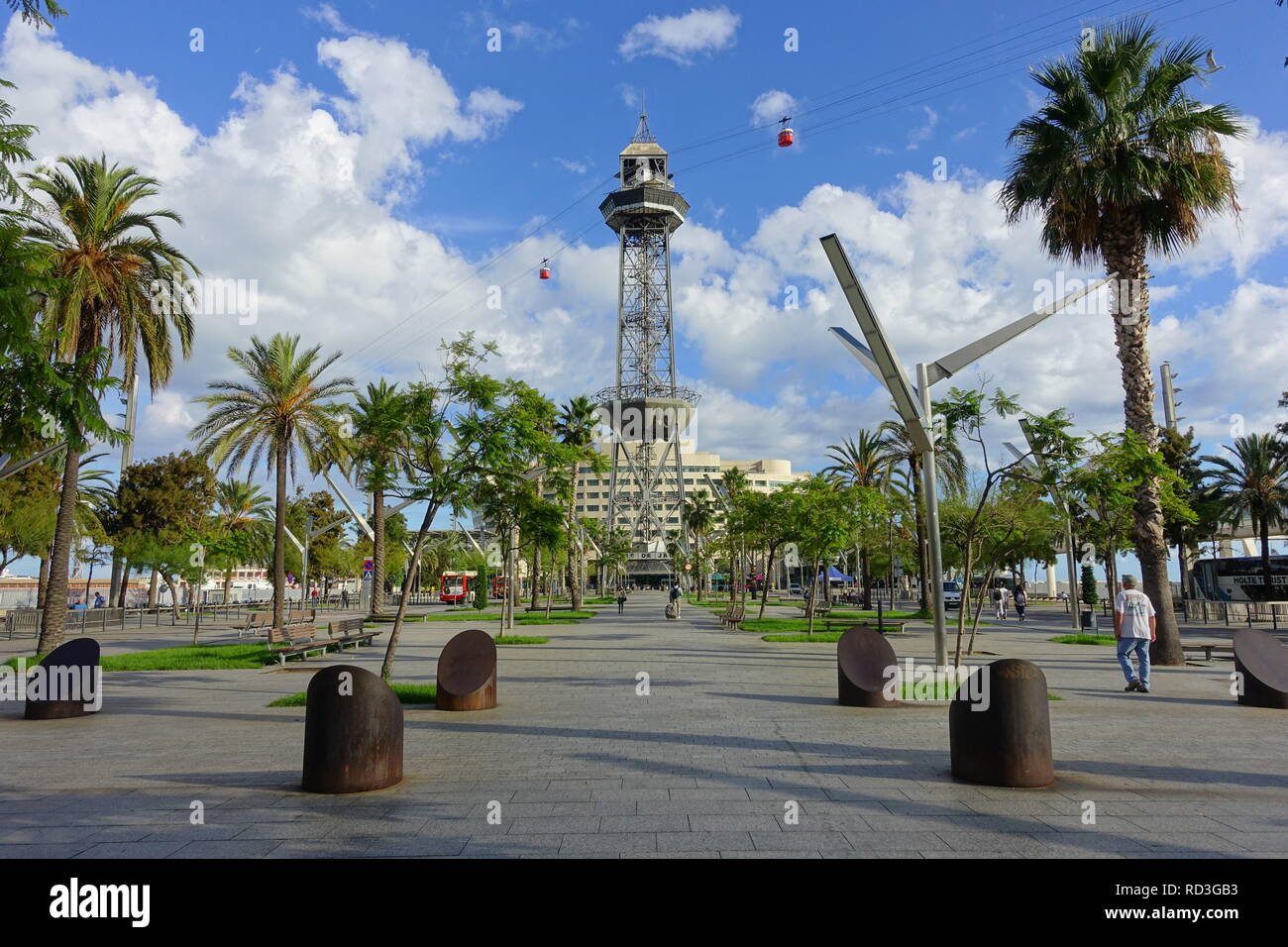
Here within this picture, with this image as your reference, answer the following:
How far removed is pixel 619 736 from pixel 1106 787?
477cm

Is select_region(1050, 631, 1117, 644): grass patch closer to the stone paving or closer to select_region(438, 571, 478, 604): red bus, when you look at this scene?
the stone paving

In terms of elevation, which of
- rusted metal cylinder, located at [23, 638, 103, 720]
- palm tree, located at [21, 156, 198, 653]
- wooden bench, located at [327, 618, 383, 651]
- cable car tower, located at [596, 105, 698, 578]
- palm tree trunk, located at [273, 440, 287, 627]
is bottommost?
wooden bench, located at [327, 618, 383, 651]

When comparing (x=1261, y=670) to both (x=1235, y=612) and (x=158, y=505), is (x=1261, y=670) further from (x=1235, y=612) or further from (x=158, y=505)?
(x=158, y=505)

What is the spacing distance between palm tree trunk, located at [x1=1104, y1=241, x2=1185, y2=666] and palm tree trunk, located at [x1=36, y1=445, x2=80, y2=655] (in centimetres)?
2269

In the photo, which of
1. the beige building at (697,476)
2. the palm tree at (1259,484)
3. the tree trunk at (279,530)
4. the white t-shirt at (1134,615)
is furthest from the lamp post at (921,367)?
the beige building at (697,476)

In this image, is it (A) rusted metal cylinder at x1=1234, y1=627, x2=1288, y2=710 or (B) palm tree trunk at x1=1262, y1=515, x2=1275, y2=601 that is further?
(B) palm tree trunk at x1=1262, y1=515, x2=1275, y2=601

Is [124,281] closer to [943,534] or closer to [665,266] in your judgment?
[943,534]

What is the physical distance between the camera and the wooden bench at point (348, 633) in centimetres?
2029

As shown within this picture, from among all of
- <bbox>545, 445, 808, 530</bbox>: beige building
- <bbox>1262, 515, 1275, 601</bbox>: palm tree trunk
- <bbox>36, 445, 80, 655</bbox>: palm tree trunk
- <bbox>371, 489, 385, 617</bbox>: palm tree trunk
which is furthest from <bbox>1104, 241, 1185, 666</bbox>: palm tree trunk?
<bbox>545, 445, 808, 530</bbox>: beige building

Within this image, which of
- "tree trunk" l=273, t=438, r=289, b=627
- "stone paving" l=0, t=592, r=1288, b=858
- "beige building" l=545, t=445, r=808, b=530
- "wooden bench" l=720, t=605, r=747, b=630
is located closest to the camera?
"stone paving" l=0, t=592, r=1288, b=858

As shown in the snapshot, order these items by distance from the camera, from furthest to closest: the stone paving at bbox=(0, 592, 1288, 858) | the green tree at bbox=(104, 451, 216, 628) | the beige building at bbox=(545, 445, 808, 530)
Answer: the beige building at bbox=(545, 445, 808, 530) < the green tree at bbox=(104, 451, 216, 628) < the stone paving at bbox=(0, 592, 1288, 858)

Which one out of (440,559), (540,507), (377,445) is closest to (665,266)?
(440,559)

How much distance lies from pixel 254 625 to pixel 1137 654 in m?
24.5

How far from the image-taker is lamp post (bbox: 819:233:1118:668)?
10.7 m
